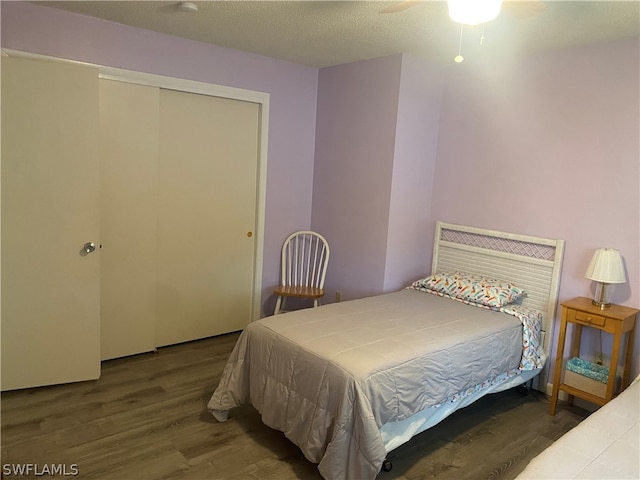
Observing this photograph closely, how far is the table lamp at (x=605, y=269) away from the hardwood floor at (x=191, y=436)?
34.6 inches

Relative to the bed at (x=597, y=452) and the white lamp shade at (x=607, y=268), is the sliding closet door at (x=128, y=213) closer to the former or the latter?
the bed at (x=597, y=452)

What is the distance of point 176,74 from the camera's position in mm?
3410

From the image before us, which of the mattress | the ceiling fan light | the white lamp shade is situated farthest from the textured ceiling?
the mattress

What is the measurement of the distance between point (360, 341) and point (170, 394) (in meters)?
1.38

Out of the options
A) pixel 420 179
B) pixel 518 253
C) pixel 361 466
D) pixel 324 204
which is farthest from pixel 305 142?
pixel 361 466

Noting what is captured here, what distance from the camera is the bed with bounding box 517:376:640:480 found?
1492 mm

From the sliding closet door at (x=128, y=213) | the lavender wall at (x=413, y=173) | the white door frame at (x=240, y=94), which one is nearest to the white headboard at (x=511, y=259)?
the lavender wall at (x=413, y=173)

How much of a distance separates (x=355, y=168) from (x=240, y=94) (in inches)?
42.8

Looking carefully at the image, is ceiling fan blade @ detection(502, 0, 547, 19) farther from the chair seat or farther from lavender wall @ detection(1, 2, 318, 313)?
the chair seat

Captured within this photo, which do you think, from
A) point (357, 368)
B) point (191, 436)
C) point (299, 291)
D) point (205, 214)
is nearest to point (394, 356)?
point (357, 368)

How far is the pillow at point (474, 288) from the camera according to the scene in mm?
3080

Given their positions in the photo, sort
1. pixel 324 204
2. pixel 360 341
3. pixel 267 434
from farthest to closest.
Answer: pixel 324 204
pixel 267 434
pixel 360 341

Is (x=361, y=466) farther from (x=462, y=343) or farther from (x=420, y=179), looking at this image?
(x=420, y=179)

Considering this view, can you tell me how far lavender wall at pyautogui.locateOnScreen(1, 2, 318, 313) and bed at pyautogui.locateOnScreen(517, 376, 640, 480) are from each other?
2.84 meters
